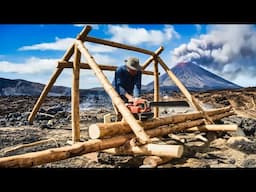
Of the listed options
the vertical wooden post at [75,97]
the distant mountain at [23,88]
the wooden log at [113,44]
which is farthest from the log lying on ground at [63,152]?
the distant mountain at [23,88]

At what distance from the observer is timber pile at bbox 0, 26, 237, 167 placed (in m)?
3.29

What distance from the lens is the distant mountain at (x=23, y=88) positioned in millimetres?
4816

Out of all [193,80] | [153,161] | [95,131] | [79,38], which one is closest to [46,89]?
[79,38]

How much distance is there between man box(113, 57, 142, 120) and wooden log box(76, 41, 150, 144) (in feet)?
2.15

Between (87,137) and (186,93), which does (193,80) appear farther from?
(87,137)

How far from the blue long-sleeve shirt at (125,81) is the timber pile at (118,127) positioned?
0.41 metres

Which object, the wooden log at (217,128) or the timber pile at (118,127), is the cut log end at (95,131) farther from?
the wooden log at (217,128)

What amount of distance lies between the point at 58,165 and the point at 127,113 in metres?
1.45

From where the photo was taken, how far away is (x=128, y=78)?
4.98 meters

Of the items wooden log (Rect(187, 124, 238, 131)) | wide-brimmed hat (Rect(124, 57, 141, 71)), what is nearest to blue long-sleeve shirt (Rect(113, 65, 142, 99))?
wide-brimmed hat (Rect(124, 57, 141, 71))

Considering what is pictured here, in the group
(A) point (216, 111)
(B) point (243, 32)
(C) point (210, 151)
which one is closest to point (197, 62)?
(B) point (243, 32)

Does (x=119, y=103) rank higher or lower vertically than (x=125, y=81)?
lower

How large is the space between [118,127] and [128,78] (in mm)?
1340
